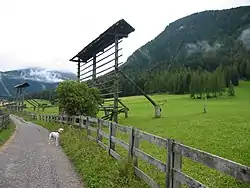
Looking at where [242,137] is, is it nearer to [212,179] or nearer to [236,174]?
[212,179]

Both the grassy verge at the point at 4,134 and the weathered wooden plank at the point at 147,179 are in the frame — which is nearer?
the weathered wooden plank at the point at 147,179

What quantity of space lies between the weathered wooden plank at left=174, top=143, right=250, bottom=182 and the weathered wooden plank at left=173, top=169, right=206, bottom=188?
331 millimetres

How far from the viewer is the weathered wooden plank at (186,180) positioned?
17.2ft

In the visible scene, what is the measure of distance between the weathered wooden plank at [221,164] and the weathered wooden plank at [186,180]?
331mm

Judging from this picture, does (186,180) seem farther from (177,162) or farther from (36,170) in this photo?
(36,170)

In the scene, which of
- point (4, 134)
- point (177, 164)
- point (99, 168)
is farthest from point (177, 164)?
point (4, 134)

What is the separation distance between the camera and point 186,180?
572 centimetres

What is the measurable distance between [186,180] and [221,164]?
1134 mm

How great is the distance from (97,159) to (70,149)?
3792 millimetres

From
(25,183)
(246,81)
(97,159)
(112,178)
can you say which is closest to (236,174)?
(112,178)

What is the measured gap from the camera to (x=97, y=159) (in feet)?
37.3

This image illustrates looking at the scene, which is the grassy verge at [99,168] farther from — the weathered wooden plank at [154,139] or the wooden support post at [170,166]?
the wooden support post at [170,166]

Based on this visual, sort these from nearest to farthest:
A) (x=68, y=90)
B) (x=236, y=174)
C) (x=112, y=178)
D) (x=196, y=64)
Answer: (x=236, y=174)
(x=112, y=178)
(x=68, y=90)
(x=196, y=64)

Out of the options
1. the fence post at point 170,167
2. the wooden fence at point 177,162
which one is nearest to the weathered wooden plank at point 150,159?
the wooden fence at point 177,162
